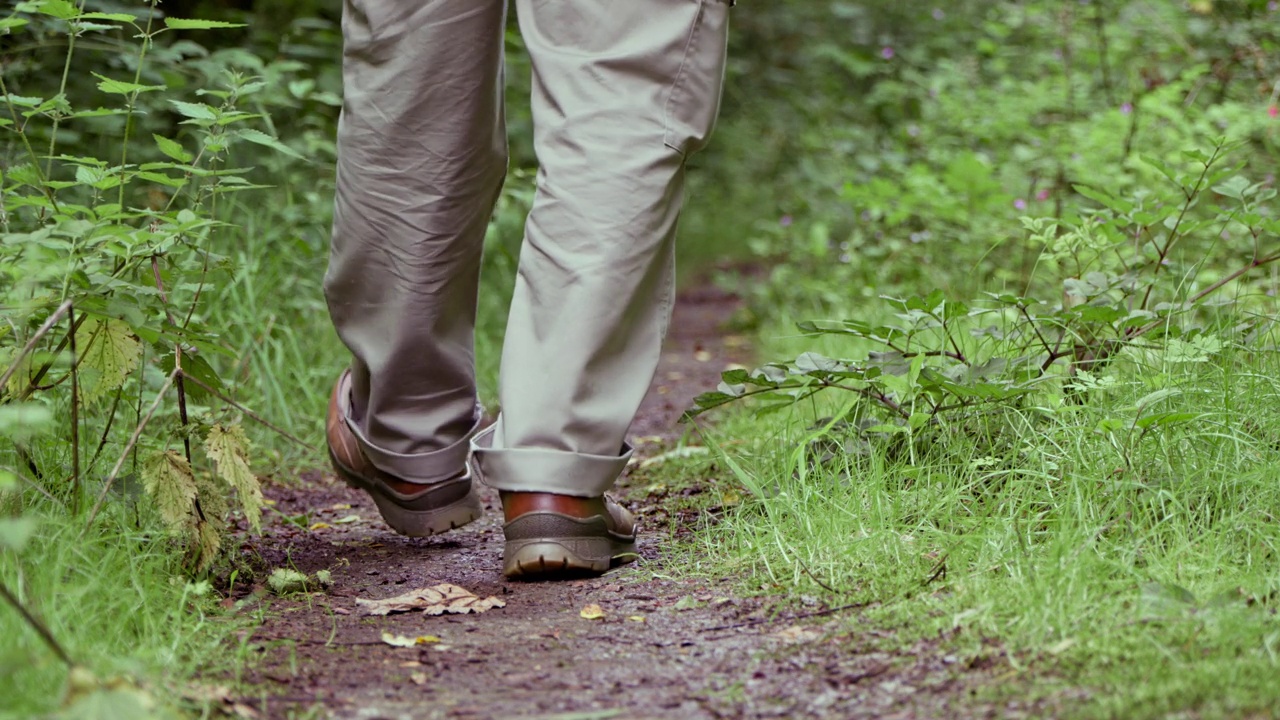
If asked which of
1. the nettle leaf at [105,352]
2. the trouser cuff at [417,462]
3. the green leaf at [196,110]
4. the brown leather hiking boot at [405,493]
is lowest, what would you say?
the brown leather hiking boot at [405,493]

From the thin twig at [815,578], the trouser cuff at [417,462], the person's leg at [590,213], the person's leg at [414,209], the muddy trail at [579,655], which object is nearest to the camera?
the muddy trail at [579,655]

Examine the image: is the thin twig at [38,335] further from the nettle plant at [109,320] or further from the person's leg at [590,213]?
the person's leg at [590,213]

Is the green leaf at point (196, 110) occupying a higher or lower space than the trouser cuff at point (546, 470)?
higher

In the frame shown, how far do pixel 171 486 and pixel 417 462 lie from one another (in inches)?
19.6

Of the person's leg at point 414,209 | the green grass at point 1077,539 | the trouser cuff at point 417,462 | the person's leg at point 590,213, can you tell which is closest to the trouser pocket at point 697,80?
the person's leg at point 590,213

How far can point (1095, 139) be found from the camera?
405 cm

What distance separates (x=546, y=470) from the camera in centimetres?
175

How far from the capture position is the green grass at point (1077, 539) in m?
1.27

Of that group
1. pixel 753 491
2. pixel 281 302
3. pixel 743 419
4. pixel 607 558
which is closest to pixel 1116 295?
pixel 743 419

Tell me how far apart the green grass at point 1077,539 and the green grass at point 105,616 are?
0.75m

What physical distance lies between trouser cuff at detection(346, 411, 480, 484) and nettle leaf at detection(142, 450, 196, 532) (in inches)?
17.3

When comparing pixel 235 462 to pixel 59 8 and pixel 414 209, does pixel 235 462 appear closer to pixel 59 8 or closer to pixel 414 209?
pixel 414 209

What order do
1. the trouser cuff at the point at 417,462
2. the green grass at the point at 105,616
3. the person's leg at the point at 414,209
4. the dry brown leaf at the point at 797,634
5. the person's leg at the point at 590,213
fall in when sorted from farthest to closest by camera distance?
1. the trouser cuff at the point at 417,462
2. the person's leg at the point at 414,209
3. the person's leg at the point at 590,213
4. the dry brown leaf at the point at 797,634
5. the green grass at the point at 105,616

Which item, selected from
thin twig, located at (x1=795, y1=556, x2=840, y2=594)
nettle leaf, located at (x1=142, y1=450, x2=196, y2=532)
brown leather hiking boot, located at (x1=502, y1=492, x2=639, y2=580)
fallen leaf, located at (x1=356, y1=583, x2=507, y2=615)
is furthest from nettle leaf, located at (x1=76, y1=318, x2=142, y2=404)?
thin twig, located at (x1=795, y1=556, x2=840, y2=594)
